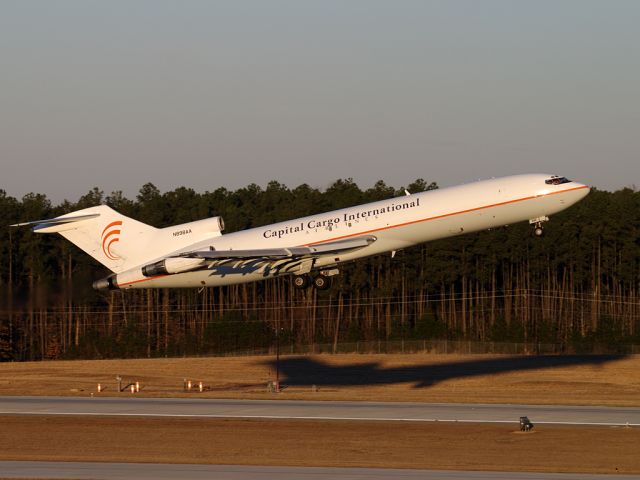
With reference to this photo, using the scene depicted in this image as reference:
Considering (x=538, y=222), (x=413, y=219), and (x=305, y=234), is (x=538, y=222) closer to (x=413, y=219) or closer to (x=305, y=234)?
(x=413, y=219)

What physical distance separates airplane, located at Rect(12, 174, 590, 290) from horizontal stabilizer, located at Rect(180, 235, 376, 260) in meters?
0.05

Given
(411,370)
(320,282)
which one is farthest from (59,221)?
(411,370)

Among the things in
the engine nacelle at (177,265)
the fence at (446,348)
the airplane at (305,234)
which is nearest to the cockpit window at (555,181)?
the airplane at (305,234)

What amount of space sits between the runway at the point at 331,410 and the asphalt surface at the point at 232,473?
13.0 meters

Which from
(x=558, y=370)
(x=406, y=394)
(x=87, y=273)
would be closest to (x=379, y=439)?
(x=406, y=394)

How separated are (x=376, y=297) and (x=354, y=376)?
3428 centimetres

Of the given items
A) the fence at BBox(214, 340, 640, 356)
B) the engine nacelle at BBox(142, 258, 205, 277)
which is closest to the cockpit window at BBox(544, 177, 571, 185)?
the engine nacelle at BBox(142, 258, 205, 277)

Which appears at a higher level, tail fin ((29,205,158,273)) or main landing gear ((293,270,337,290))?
tail fin ((29,205,158,273))

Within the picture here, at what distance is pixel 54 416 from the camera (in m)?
52.9

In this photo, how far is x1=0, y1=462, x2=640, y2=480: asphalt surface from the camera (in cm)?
3481

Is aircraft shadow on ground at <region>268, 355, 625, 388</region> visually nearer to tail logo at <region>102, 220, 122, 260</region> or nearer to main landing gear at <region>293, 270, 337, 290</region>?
main landing gear at <region>293, 270, 337, 290</region>

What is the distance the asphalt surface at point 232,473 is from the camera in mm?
34812

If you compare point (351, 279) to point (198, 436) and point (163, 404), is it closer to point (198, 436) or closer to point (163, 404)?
point (163, 404)

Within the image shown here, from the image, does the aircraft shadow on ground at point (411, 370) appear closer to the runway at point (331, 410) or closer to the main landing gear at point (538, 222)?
the main landing gear at point (538, 222)
